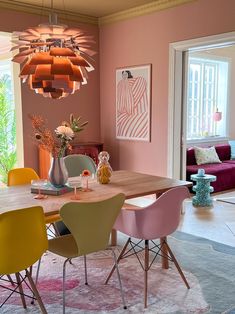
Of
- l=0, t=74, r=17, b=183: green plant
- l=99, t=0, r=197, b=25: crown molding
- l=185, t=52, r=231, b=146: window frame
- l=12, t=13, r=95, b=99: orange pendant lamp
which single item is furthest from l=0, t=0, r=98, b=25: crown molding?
l=185, t=52, r=231, b=146: window frame

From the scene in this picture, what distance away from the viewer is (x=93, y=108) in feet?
19.0

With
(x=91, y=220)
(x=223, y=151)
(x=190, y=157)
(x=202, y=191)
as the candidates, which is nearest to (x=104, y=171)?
(x=91, y=220)

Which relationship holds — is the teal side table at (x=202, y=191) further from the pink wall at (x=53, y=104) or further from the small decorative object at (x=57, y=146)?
the small decorative object at (x=57, y=146)

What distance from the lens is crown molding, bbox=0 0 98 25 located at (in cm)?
470

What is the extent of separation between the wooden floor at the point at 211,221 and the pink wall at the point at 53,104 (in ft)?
4.87

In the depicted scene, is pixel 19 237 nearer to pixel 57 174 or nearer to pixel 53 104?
pixel 57 174

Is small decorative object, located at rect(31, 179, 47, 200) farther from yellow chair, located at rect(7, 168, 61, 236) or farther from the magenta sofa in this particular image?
the magenta sofa

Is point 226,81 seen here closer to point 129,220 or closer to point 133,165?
point 133,165

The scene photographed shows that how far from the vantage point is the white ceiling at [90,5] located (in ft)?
15.5

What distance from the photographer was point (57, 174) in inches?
114

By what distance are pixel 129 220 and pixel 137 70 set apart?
3.01m

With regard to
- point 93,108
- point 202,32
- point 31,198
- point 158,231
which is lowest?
point 158,231

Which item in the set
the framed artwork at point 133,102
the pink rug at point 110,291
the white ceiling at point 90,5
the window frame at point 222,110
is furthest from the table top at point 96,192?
the window frame at point 222,110

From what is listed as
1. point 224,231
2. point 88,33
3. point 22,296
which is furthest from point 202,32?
point 22,296
